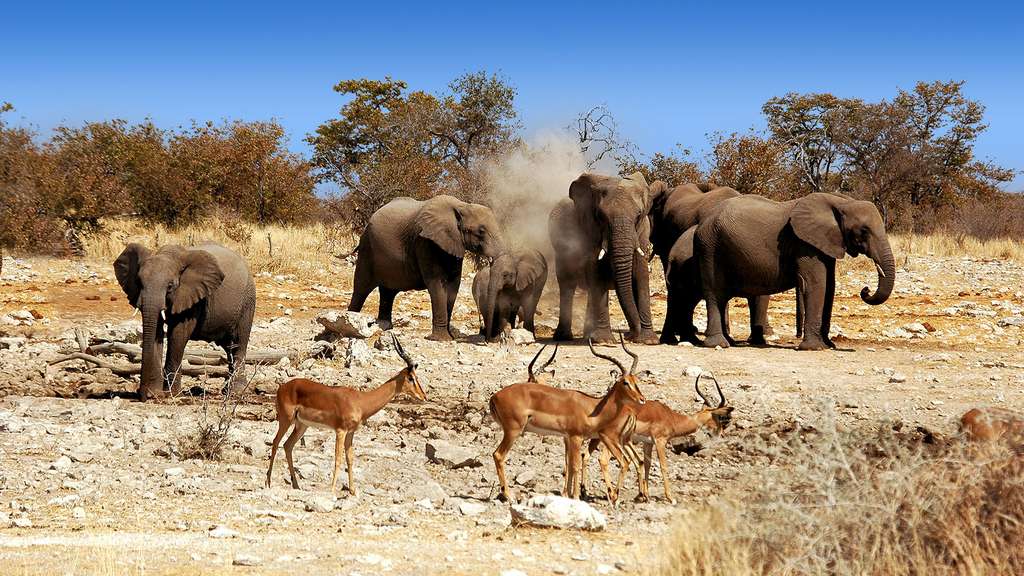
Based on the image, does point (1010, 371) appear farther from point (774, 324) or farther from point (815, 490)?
point (815, 490)

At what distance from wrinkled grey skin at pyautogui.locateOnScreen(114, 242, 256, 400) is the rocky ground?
487 mm

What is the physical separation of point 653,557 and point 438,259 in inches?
514

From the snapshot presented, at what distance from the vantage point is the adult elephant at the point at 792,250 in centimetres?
1884

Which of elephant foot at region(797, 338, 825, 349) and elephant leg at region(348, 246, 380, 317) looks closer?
elephant foot at region(797, 338, 825, 349)

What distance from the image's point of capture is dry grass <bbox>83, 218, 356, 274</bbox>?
29.2m

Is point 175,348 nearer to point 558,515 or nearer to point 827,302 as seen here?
point 558,515

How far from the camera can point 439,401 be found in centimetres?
1491

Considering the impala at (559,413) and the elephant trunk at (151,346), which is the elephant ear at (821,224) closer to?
the impala at (559,413)

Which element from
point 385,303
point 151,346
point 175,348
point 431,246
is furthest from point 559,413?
point 385,303

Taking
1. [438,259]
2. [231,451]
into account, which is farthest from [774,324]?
[231,451]

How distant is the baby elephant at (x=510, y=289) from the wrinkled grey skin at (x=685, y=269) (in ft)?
7.67

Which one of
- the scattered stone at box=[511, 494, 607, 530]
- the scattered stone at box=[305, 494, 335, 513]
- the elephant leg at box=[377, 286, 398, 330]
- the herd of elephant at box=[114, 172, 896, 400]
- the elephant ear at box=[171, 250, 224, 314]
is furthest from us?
the elephant leg at box=[377, 286, 398, 330]

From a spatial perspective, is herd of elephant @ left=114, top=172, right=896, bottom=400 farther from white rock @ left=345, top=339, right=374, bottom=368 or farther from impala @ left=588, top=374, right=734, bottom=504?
impala @ left=588, top=374, right=734, bottom=504

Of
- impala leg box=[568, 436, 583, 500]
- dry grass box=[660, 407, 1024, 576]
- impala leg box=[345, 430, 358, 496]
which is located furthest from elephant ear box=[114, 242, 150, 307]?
dry grass box=[660, 407, 1024, 576]
